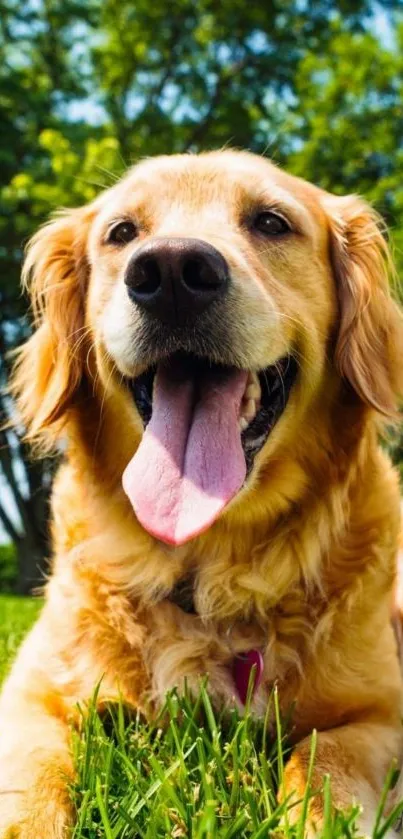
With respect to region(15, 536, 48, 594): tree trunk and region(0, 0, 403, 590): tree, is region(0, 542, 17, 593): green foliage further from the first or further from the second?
region(0, 0, 403, 590): tree

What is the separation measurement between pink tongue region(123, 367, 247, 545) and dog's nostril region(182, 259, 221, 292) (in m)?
0.35

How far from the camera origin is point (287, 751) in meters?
2.19

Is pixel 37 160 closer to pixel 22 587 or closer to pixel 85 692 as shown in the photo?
pixel 22 587

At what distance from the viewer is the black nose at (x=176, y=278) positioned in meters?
→ 2.23

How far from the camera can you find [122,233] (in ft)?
9.89

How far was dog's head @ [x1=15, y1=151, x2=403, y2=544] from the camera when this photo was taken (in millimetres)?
2375

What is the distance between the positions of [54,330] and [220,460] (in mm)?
1096

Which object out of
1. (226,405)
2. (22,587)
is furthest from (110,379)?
(22,587)

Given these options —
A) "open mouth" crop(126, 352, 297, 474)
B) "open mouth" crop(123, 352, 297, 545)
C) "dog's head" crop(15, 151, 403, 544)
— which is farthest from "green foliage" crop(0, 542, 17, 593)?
"open mouth" crop(123, 352, 297, 545)

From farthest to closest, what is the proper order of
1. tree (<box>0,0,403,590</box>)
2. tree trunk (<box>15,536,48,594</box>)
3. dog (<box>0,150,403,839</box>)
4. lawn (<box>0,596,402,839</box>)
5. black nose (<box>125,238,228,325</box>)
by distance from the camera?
tree trunk (<box>15,536,48,594</box>) < tree (<box>0,0,403,590</box>) < dog (<box>0,150,403,839</box>) < black nose (<box>125,238,228,325</box>) < lawn (<box>0,596,402,839</box>)

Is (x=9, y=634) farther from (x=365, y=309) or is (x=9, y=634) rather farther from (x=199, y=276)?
(x=199, y=276)

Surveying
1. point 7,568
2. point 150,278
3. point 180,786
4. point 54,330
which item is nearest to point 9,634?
point 54,330

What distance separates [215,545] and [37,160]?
11074 millimetres

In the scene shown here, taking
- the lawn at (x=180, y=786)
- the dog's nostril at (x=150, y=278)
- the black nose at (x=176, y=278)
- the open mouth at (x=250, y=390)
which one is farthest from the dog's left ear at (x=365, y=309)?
the lawn at (x=180, y=786)
